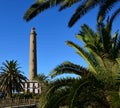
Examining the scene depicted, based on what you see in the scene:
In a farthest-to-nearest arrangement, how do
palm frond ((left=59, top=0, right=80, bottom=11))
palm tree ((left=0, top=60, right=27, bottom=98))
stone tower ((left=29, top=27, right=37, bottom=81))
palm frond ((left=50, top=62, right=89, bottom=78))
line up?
stone tower ((left=29, top=27, right=37, bottom=81))
palm tree ((left=0, top=60, right=27, bottom=98))
palm frond ((left=50, top=62, right=89, bottom=78))
palm frond ((left=59, top=0, right=80, bottom=11))

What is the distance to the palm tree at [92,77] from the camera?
13555 millimetres

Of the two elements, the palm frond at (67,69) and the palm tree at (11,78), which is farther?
the palm tree at (11,78)

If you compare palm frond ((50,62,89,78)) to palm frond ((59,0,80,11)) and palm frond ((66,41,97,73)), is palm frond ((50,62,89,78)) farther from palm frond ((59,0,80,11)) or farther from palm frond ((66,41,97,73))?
palm frond ((59,0,80,11))

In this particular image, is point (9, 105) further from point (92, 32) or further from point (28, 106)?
point (92, 32)

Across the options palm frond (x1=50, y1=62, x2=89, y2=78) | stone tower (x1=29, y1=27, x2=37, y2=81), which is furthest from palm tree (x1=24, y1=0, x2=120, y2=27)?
stone tower (x1=29, y1=27, x2=37, y2=81)

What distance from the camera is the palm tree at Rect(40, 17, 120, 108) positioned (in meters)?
13.6

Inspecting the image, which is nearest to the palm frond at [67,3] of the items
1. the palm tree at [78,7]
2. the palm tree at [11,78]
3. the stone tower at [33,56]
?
the palm tree at [78,7]

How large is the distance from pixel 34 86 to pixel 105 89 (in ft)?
284

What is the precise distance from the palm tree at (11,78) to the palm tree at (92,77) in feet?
185

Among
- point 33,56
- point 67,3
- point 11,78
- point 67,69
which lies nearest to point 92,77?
point 67,69

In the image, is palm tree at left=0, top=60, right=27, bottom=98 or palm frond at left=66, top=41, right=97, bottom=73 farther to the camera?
palm tree at left=0, top=60, right=27, bottom=98

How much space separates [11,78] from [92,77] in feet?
196

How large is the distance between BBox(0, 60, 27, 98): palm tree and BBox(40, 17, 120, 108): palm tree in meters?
56.3

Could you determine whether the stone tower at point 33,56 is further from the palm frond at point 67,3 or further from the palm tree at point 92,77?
the palm frond at point 67,3
